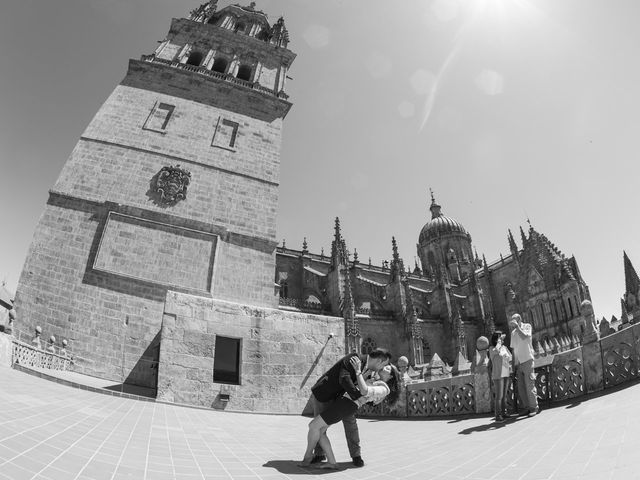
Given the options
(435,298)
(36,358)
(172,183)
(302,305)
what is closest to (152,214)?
(172,183)

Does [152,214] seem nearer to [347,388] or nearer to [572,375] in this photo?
[347,388]

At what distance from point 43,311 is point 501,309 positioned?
35319 millimetres

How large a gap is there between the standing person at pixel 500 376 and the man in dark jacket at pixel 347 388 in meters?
3.06

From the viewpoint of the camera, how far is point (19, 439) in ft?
9.14

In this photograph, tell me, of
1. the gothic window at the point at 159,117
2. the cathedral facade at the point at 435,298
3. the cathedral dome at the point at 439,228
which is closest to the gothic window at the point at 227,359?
the gothic window at the point at 159,117

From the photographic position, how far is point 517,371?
227 inches

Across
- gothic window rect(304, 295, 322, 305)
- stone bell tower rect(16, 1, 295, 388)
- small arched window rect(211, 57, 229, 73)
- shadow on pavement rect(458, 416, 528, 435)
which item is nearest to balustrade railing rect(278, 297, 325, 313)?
gothic window rect(304, 295, 322, 305)

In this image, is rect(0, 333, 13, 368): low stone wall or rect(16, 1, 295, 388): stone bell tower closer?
rect(0, 333, 13, 368): low stone wall

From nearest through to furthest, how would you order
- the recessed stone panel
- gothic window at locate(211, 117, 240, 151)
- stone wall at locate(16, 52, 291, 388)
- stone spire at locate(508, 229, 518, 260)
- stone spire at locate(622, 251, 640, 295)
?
1. stone wall at locate(16, 52, 291, 388)
2. the recessed stone panel
3. gothic window at locate(211, 117, 240, 151)
4. stone spire at locate(622, 251, 640, 295)
5. stone spire at locate(508, 229, 518, 260)

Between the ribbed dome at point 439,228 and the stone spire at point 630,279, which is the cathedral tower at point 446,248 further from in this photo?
the stone spire at point 630,279

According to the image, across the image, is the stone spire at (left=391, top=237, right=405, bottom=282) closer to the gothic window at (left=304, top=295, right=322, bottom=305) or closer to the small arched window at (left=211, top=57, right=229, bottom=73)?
the gothic window at (left=304, top=295, right=322, bottom=305)

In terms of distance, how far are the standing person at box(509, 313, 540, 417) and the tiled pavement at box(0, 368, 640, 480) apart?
27 cm

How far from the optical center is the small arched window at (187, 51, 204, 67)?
2061 cm

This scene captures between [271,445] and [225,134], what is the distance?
15.3 metres
